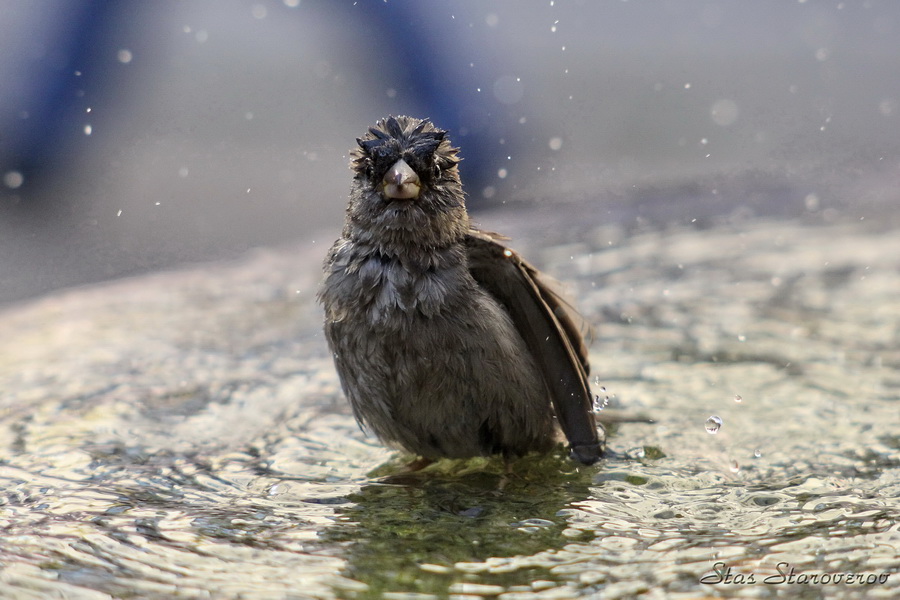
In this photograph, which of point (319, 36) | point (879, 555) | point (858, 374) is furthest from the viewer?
point (319, 36)

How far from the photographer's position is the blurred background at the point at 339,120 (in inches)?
346

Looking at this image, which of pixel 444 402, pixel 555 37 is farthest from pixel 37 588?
pixel 555 37

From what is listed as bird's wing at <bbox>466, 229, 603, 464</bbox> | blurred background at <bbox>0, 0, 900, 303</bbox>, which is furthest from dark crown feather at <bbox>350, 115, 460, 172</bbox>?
blurred background at <bbox>0, 0, 900, 303</bbox>

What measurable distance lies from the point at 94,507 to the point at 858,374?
330cm

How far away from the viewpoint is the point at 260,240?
9320 mm

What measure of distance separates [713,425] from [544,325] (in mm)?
906

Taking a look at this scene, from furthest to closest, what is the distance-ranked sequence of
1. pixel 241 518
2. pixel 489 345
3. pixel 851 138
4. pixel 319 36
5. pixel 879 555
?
pixel 851 138 < pixel 319 36 < pixel 489 345 < pixel 241 518 < pixel 879 555

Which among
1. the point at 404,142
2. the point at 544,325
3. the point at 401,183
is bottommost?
the point at 544,325

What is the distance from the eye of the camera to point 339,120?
42.1 ft

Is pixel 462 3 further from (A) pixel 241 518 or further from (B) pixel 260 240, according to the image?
(A) pixel 241 518

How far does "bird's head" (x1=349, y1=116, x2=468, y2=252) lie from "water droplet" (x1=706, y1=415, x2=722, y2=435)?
1306 millimetres

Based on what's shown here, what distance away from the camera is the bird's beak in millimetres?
3619

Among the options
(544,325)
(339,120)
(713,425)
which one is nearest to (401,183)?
(544,325)

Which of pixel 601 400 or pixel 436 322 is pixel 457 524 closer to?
pixel 436 322
